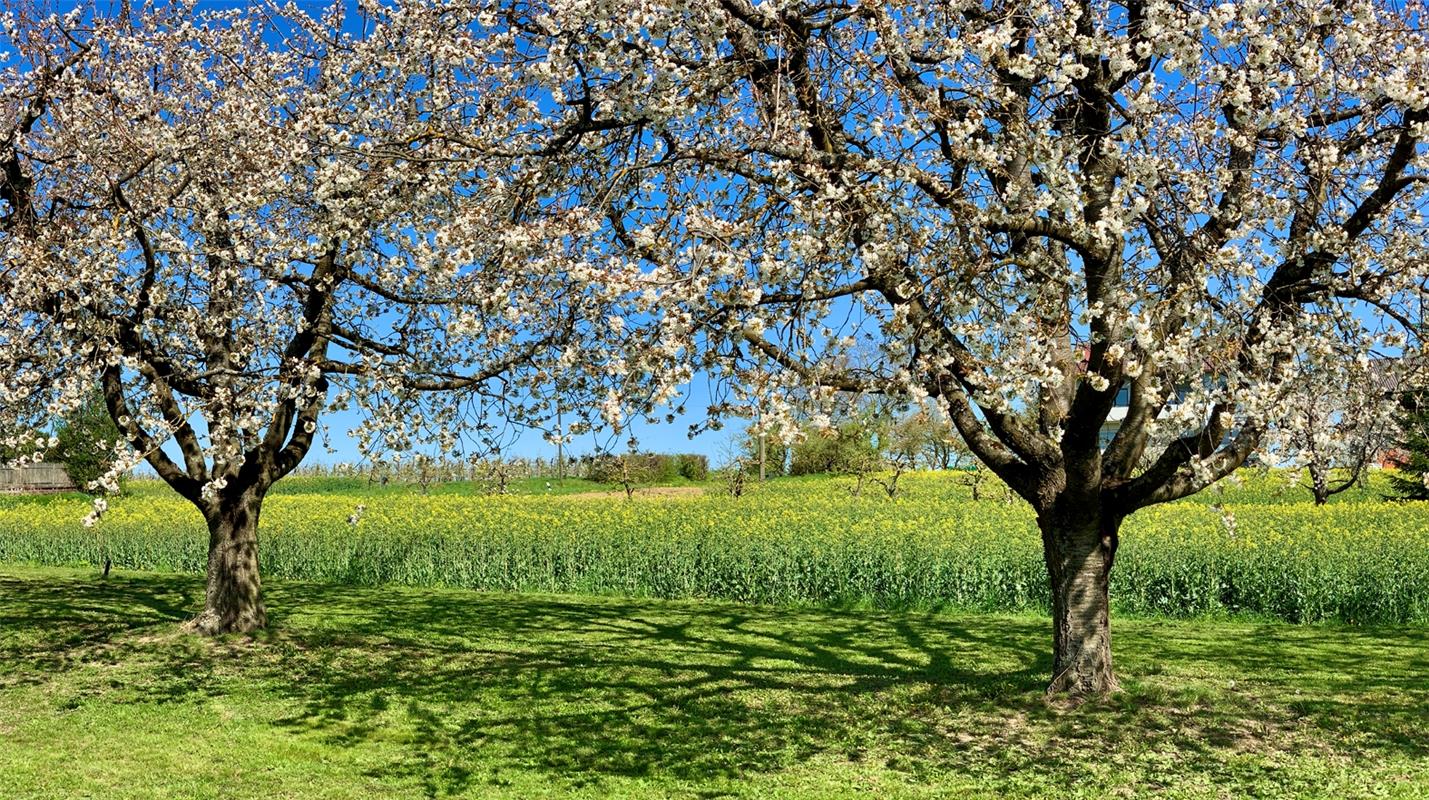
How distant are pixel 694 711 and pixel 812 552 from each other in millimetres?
7805

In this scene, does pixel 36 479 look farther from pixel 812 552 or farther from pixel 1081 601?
pixel 1081 601

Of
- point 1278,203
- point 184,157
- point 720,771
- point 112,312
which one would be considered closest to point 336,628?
point 112,312

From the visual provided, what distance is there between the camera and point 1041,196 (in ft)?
22.6

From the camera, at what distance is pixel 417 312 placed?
1315cm

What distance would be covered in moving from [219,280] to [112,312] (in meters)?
1.59

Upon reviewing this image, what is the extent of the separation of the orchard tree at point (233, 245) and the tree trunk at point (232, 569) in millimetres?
24

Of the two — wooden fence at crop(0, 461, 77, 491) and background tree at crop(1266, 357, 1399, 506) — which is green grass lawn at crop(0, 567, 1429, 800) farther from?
wooden fence at crop(0, 461, 77, 491)

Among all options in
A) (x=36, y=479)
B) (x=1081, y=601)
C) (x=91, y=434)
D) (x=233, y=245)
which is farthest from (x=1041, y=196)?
(x=36, y=479)

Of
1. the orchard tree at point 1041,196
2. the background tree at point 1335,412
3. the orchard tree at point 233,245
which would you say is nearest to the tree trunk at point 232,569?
the orchard tree at point 233,245

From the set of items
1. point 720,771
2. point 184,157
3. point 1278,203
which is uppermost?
point 184,157

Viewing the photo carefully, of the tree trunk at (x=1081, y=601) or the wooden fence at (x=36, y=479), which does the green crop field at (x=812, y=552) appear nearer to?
the tree trunk at (x=1081, y=601)

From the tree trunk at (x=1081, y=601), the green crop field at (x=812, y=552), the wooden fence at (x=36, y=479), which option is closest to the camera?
the tree trunk at (x=1081, y=601)

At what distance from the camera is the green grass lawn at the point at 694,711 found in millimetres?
8031

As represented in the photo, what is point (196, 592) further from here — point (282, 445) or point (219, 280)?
point (219, 280)
